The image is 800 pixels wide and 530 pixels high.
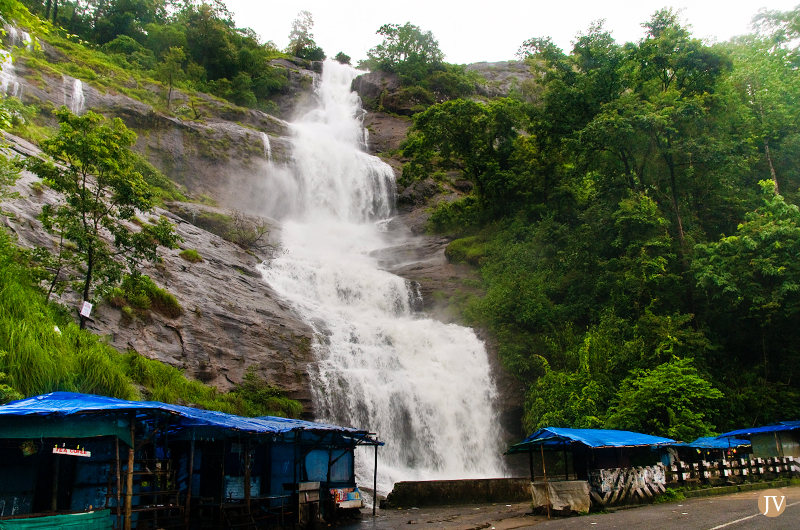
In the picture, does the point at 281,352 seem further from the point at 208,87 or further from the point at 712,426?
the point at 208,87

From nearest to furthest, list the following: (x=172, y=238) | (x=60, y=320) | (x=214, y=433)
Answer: (x=214, y=433), (x=60, y=320), (x=172, y=238)

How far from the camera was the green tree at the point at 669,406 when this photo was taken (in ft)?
55.1

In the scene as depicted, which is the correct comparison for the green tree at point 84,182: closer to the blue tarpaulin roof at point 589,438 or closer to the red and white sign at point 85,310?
the red and white sign at point 85,310

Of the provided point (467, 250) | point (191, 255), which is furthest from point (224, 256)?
point (467, 250)

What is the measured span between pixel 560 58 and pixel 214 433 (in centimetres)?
2551

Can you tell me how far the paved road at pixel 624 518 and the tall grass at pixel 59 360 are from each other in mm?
6267

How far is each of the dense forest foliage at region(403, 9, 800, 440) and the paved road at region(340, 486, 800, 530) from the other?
17.8 ft

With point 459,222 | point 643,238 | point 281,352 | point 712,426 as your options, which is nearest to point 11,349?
point 281,352

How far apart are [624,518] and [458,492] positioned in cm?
536

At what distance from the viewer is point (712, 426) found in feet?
57.3

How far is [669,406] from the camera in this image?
Result: 17.3 metres

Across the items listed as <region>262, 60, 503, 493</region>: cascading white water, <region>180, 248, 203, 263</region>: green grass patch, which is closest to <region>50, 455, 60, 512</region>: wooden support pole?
<region>262, 60, 503, 493</region>: cascading white water

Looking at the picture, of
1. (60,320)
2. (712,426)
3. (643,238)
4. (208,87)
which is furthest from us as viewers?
(208,87)

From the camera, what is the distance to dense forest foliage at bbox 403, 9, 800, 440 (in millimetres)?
18594
